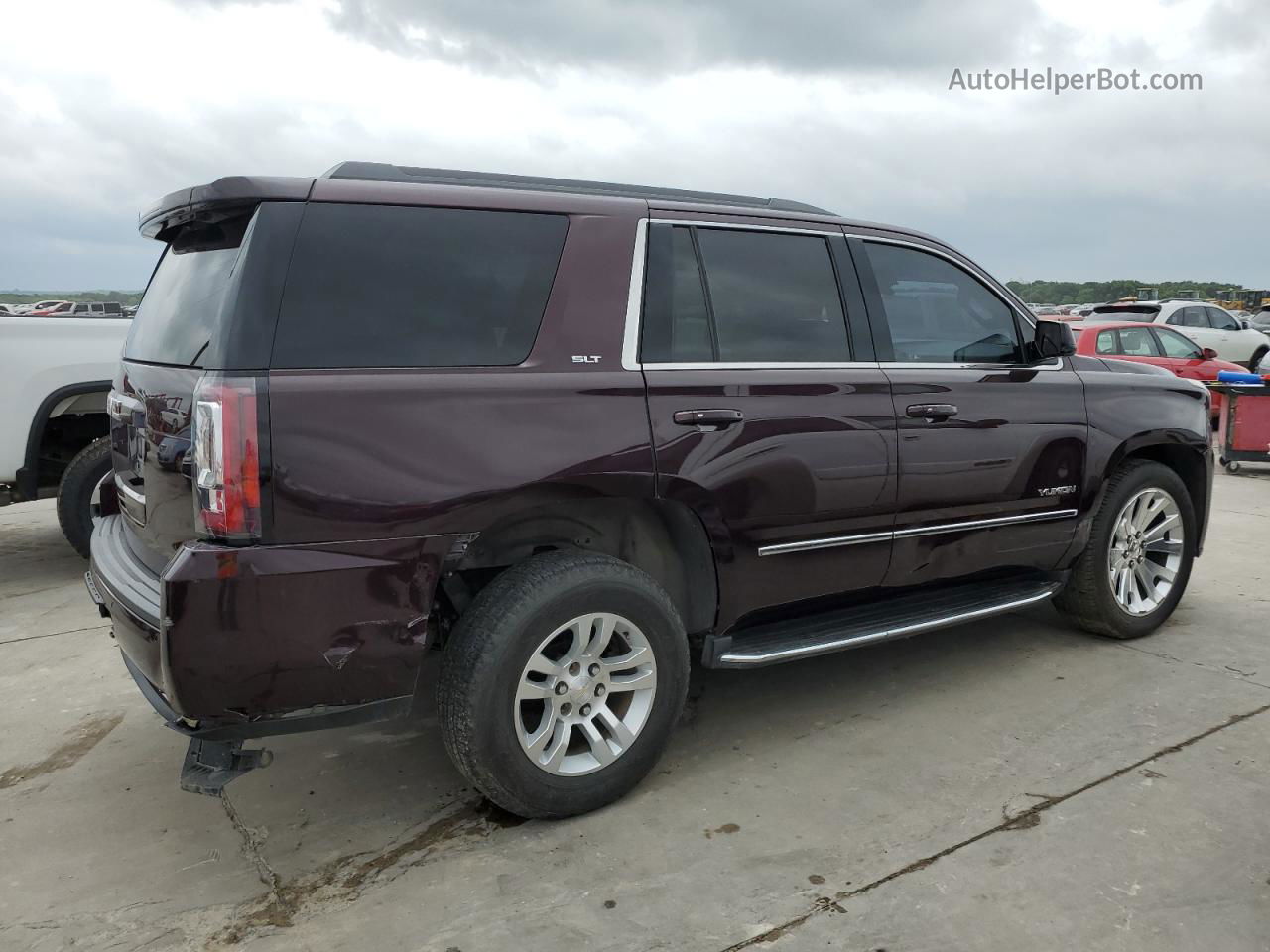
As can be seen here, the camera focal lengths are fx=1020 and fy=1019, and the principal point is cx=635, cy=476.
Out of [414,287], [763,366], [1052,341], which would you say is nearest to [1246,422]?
[1052,341]

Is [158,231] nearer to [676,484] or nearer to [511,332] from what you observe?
[511,332]

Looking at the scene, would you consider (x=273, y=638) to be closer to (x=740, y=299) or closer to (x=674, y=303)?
(x=674, y=303)

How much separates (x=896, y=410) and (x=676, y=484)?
1.00 m

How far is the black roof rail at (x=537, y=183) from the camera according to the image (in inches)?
121

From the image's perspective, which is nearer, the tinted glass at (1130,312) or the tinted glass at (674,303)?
the tinted glass at (674,303)

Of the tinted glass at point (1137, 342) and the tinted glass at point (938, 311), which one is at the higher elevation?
the tinted glass at point (938, 311)

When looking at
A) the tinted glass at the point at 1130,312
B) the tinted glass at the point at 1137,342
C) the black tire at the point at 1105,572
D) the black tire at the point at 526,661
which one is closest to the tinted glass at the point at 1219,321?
the tinted glass at the point at 1130,312

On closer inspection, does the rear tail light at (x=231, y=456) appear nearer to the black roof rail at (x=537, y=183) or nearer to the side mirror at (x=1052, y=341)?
the black roof rail at (x=537, y=183)

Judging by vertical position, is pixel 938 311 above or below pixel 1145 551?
above

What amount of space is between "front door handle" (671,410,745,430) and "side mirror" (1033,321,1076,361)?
5.60ft

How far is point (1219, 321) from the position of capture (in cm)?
1978

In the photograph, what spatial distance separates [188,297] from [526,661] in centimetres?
149

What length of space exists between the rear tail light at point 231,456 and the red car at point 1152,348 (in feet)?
41.0

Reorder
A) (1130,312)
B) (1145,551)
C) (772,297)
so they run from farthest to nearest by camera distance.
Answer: (1130,312), (1145,551), (772,297)
